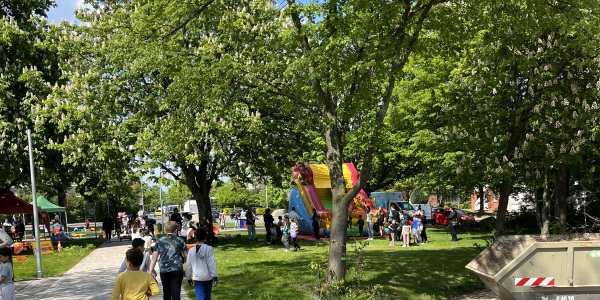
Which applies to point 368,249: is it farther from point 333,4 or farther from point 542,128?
point 333,4

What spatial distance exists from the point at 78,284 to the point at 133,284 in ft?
31.8

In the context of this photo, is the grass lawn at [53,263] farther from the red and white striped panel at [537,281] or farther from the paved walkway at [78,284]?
the red and white striped panel at [537,281]

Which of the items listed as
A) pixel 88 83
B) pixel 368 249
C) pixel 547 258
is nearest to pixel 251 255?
pixel 368 249

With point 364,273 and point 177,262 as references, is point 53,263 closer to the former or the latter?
point 364,273

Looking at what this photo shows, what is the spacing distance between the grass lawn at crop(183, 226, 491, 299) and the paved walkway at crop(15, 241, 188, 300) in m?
1.78

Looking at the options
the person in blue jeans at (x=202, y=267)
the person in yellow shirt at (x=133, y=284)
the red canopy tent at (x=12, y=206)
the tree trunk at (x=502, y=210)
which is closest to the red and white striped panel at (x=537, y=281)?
the person in blue jeans at (x=202, y=267)

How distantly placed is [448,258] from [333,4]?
33.0 ft

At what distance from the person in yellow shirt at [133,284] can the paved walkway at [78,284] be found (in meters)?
6.24

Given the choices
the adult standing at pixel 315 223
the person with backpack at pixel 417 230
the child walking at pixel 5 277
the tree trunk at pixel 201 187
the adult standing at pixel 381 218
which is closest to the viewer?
the child walking at pixel 5 277

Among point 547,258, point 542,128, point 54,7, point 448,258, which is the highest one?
point 54,7

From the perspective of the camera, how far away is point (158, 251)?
8891 mm

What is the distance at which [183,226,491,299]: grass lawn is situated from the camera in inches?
489

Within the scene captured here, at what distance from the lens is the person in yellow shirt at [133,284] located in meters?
6.03

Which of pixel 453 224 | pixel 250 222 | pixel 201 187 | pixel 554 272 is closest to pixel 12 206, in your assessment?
pixel 201 187
